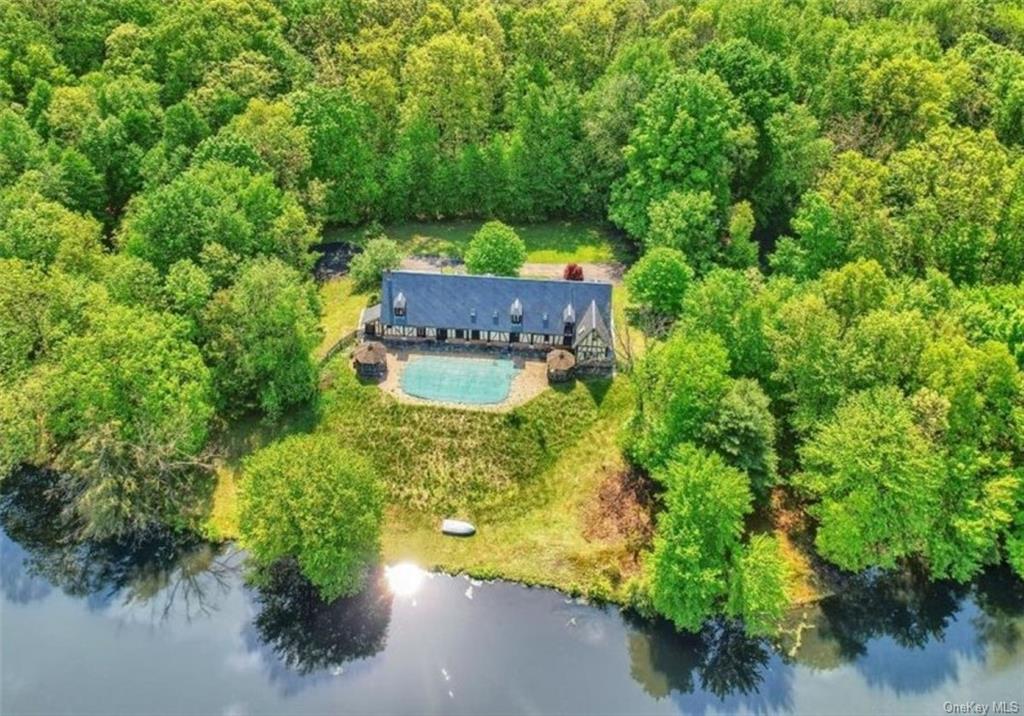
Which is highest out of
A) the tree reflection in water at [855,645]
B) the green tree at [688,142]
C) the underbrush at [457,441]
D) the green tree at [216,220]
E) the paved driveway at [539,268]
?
the green tree at [688,142]

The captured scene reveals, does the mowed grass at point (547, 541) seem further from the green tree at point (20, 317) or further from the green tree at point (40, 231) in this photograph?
the green tree at point (40, 231)

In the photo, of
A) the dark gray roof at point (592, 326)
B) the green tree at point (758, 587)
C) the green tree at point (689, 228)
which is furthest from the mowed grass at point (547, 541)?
the green tree at point (689, 228)

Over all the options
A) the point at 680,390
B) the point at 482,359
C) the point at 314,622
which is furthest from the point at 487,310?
the point at 314,622

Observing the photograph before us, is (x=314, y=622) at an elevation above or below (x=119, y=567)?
A: above

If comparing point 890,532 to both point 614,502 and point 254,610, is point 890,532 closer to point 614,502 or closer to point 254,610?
point 614,502

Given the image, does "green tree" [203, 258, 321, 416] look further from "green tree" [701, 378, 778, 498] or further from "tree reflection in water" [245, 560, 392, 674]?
"green tree" [701, 378, 778, 498]

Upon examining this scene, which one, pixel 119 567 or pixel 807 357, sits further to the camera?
pixel 807 357

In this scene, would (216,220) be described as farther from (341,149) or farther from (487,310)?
(487,310)
